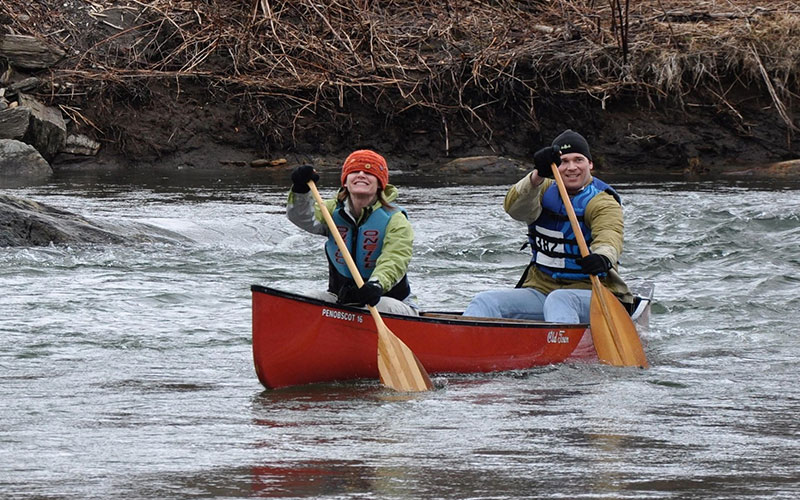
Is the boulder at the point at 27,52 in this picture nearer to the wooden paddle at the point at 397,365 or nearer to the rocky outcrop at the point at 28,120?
the rocky outcrop at the point at 28,120

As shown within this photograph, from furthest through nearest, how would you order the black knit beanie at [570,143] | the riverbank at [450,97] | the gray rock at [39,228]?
the riverbank at [450,97] → the gray rock at [39,228] → the black knit beanie at [570,143]

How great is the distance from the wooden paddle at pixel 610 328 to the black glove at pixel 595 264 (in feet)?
0.34

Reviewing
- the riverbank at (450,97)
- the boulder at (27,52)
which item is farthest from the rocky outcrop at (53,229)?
the boulder at (27,52)

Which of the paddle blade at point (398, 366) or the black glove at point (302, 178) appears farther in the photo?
the black glove at point (302, 178)

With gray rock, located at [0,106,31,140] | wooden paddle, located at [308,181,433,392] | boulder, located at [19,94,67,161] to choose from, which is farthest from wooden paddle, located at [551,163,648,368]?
boulder, located at [19,94,67,161]

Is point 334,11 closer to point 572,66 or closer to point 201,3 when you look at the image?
point 201,3

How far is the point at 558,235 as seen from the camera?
266 inches

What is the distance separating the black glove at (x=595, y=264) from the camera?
636 cm

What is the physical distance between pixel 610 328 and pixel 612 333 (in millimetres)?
27

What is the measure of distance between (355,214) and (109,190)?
9565mm

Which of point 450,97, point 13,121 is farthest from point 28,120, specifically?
point 450,97

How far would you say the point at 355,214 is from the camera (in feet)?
20.2

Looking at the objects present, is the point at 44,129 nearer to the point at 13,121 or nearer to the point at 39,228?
the point at 13,121

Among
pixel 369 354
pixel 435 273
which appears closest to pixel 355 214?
pixel 369 354
